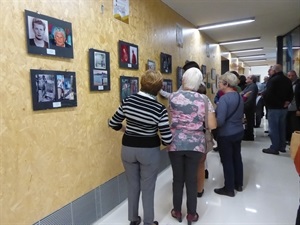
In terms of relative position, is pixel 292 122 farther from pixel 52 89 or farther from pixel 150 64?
pixel 52 89

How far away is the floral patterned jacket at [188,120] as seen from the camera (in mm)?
2121

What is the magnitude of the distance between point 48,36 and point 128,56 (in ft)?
3.80

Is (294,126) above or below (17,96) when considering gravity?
below

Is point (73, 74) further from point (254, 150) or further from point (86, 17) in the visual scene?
point (254, 150)

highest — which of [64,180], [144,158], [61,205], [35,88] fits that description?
[35,88]

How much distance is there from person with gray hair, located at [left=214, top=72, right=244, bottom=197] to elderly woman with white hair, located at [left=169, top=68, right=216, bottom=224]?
48 centimetres

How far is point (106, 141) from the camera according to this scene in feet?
8.50

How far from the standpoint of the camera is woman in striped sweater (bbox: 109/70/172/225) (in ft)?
6.39

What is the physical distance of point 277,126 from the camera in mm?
4496

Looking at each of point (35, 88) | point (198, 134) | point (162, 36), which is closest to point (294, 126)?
Result: point (162, 36)

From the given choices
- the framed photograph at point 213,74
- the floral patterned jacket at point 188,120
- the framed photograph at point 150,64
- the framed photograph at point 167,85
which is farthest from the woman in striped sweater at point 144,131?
the framed photograph at point 213,74

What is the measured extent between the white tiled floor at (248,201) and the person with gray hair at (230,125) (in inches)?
9.9

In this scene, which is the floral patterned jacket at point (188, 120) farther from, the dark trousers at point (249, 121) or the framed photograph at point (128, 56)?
the dark trousers at point (249, 121)

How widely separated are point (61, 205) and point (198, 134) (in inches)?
52.2
